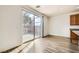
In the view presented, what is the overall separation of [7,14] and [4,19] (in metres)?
0.30

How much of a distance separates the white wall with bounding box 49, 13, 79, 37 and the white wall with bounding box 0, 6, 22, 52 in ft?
18.6

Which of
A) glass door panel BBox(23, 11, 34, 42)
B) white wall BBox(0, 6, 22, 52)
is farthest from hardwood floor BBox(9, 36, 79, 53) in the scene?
glass door panel BBox(23, 11, 34, 42)

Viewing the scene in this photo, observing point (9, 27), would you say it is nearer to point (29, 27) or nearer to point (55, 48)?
point (55, 48)

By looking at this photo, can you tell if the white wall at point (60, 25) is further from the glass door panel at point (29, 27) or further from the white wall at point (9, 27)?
the white wall at point (9, 27)

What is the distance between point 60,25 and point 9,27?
284 inches

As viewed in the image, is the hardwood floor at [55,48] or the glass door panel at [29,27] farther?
the glass door panel at [29,27]

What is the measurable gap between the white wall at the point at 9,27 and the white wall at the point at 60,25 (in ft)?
18.6

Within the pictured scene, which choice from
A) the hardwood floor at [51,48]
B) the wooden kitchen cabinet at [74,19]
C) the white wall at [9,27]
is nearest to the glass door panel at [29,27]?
the hardwood floor at [51,48]

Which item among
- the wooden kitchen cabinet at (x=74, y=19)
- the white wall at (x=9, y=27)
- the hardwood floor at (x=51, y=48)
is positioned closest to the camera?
the white wall at (x=9, y=27)

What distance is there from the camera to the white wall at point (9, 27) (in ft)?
14.2

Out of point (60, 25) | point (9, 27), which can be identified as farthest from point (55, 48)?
point (60, 25)

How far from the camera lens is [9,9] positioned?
188 inches

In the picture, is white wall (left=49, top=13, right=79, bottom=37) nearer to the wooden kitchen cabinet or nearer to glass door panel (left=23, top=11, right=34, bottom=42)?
the wooden kitchen cabinet

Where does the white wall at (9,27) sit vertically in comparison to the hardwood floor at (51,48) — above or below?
above
